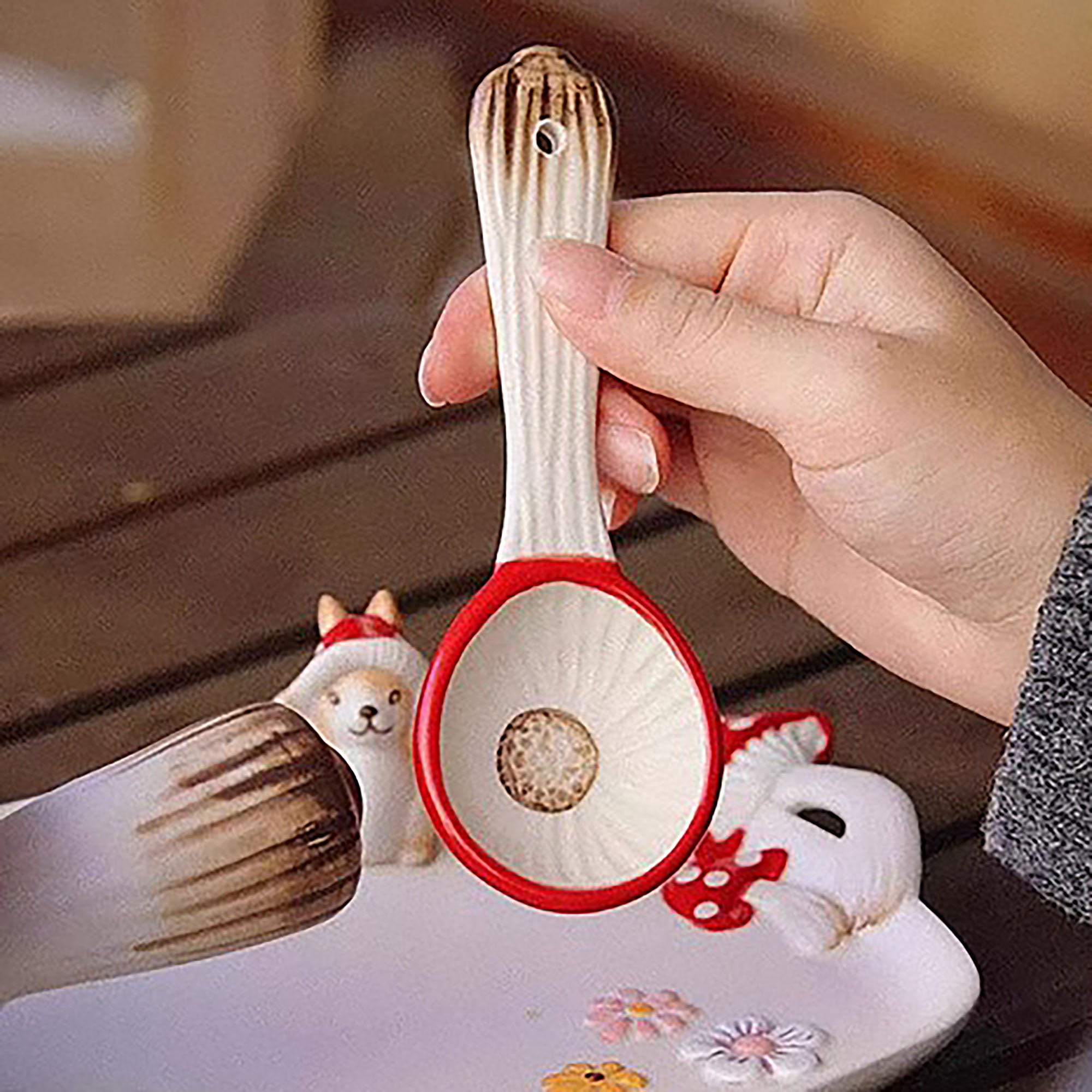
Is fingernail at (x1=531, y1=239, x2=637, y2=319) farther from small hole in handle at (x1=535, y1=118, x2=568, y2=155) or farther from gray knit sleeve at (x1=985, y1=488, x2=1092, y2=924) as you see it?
gray knit sleeve at (x1=985, y1=488, x2=1092, y2=924)

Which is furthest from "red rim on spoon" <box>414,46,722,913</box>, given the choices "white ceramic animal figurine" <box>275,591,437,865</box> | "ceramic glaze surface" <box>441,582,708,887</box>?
"white ceramic animal figurine" <box>275,591,437,865</box>

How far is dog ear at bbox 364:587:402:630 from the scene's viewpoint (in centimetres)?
78

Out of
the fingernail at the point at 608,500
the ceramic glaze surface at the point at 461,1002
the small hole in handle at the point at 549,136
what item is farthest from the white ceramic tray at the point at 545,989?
the small hole in handle at the point at 549,136

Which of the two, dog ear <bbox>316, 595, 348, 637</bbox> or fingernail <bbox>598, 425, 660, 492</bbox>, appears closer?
fingernail <bbox>598, 425, 660, 492</bbox>

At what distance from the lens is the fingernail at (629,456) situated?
0.67m

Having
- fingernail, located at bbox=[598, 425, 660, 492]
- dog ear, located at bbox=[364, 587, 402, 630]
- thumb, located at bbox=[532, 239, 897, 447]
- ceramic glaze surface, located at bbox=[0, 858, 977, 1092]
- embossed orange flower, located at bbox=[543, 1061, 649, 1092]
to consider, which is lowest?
ceramic glaze surface, located at bbox=[0, 858, 977, 1092]

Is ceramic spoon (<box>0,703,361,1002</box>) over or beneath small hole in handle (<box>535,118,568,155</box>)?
beneath

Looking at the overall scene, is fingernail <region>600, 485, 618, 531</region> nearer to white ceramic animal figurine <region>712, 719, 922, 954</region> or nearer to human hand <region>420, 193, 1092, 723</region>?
human hand <region>420, 193, 1092, 723</region>

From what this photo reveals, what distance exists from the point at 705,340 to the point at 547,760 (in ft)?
0.39

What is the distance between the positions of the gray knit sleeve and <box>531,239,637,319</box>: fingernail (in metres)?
0.13

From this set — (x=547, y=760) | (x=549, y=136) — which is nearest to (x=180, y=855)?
(x=547, y=760)

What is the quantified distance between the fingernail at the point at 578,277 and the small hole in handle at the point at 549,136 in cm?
2

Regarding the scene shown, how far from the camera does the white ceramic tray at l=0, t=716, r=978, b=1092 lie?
67 centimetres

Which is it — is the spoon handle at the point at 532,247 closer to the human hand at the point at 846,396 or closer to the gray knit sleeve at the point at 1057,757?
the human hand at the point at 846,396
